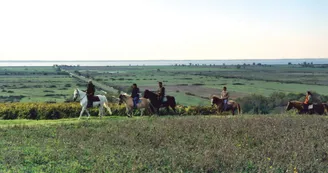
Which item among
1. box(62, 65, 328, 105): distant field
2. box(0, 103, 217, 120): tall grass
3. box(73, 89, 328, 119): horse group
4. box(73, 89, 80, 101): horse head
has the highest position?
box(73, 89, 80, 101): horse head

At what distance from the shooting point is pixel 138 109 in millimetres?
25562

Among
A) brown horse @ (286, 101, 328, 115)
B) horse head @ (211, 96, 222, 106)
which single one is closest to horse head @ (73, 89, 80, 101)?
horse head @ (211, 96, 222, 106)

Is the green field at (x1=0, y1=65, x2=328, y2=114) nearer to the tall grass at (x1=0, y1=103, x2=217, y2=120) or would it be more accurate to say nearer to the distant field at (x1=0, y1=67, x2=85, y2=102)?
the distant field at (x1=0, y1=67, x2=85, y2=102)

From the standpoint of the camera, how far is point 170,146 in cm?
1380

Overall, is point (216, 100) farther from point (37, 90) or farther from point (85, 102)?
point (37, 90)

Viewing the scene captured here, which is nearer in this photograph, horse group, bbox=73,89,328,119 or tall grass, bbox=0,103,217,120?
horse group, bbox=73,89,328,119

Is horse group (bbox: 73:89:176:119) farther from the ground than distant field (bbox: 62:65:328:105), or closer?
farther from the ground

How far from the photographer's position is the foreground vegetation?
11.0 metres

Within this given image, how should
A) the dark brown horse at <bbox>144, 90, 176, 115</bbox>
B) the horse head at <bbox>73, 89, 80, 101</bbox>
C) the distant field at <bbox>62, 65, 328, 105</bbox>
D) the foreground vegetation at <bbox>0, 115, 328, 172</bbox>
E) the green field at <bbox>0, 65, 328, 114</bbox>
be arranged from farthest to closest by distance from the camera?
the distant field at <bbox>62, 65, 328, 105</bbox> → the green field at <bbox>0, 65, 328, 114</bbox> → the dark brown horse at <bbox>144, 90, 176, 115</bbox> → the horse head at <bbox>73, 89, 80, 101</bbox> → the foreground vegetation at <bbox>0, 115, 328, 172</bbox>

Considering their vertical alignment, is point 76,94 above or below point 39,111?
above

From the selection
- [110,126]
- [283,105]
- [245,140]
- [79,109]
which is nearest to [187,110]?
[79,109]

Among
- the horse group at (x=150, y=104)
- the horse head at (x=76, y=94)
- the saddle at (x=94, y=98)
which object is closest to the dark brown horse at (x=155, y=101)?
the horse group at (x=150, y=104)

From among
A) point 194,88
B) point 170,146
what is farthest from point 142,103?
point 194,88

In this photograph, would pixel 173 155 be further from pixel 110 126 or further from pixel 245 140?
pixel 110 126
